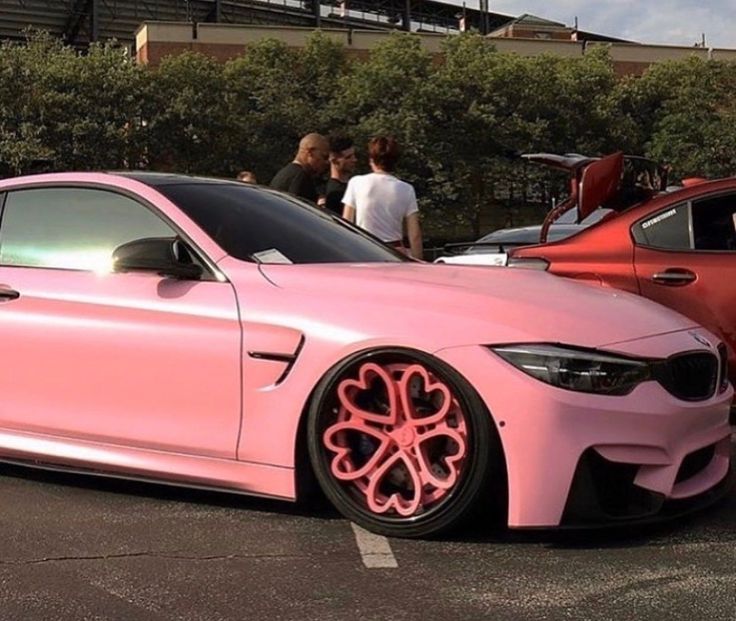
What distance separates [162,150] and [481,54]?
1295 centimetres

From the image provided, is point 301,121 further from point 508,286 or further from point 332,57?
point 508,286

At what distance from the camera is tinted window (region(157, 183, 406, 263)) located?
4.01 meters

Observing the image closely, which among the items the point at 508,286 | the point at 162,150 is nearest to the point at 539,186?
the point at 162,150

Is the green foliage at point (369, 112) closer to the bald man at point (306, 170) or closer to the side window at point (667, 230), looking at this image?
the bald man at point (306, 170)

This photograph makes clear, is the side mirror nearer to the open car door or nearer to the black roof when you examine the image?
the black roof

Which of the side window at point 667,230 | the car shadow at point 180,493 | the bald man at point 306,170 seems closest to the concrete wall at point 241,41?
the bald man at point 306,170

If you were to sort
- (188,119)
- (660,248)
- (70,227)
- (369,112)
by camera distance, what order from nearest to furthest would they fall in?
(70,227) → (660,248) → (188,119) → (369,112)

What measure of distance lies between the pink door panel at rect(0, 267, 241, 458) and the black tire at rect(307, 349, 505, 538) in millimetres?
397

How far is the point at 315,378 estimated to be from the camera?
3.54 metres

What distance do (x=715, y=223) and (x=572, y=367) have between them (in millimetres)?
2531

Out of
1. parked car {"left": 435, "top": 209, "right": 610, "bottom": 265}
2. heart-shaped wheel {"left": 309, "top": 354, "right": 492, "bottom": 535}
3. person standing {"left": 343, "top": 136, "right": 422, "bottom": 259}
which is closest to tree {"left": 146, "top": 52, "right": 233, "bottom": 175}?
parked car {"left": 435, "top": 209, "right": 610, "bottom": 265}

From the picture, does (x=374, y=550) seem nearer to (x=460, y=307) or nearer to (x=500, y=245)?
(x=460, y=307)

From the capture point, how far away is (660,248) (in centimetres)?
535

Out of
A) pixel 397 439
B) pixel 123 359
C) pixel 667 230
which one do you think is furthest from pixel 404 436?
pixel 667 230
